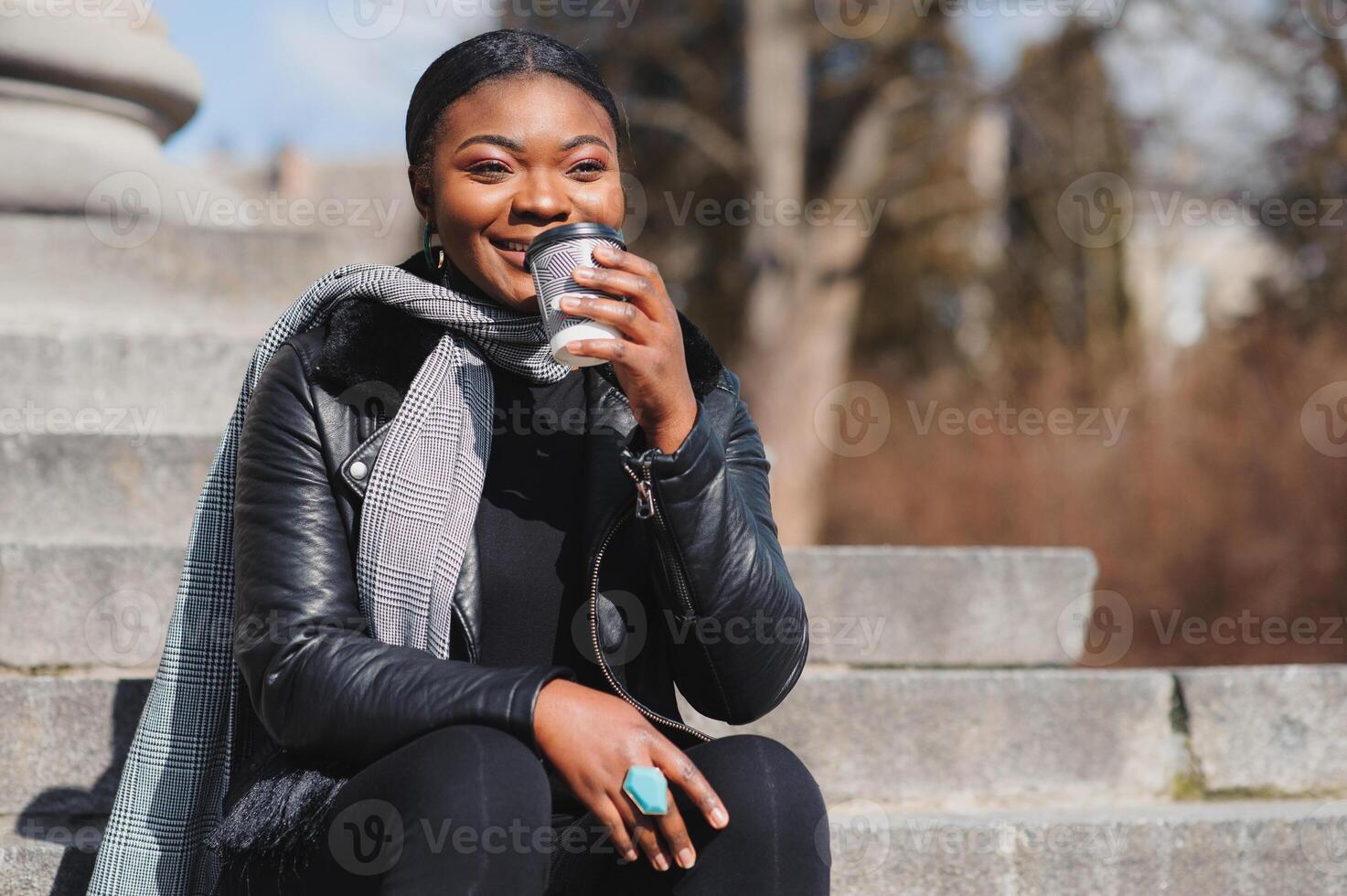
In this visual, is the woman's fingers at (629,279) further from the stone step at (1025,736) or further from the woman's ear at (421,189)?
the stone step at (1025,736)

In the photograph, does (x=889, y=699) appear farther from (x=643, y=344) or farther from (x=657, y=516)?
(x=643, y=344)

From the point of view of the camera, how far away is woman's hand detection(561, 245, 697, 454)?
1.58m

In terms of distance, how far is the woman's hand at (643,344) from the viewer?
158 cm

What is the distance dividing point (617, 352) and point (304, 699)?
56 centimetres

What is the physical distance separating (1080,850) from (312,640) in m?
1.67

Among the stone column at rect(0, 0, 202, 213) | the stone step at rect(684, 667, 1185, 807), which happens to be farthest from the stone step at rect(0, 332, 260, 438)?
the stone step at rect(684, 667, 1185, 807)

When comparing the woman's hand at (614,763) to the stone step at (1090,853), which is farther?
the stone step at (1090,853)

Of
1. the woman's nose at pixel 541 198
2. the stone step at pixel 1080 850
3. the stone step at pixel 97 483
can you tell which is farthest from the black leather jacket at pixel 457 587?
the stone step at pixel 97 483

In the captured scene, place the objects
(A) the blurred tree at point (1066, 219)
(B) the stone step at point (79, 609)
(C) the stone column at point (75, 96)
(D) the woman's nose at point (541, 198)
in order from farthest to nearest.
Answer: (A) the blurred tree at point (1066, 219) < (C) the stone column at point (75, 96) < (B) the stone step at point (79, 609) < (D) the woman's nose at point (541, 198)

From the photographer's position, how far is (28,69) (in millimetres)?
3990

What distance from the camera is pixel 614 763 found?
5.13ft

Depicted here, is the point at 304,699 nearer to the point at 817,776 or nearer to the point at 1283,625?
the point at 817,776

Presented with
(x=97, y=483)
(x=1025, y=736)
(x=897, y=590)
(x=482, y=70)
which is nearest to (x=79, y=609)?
(x=97, y=483)

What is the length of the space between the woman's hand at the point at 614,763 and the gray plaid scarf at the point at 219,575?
338 millimetres
